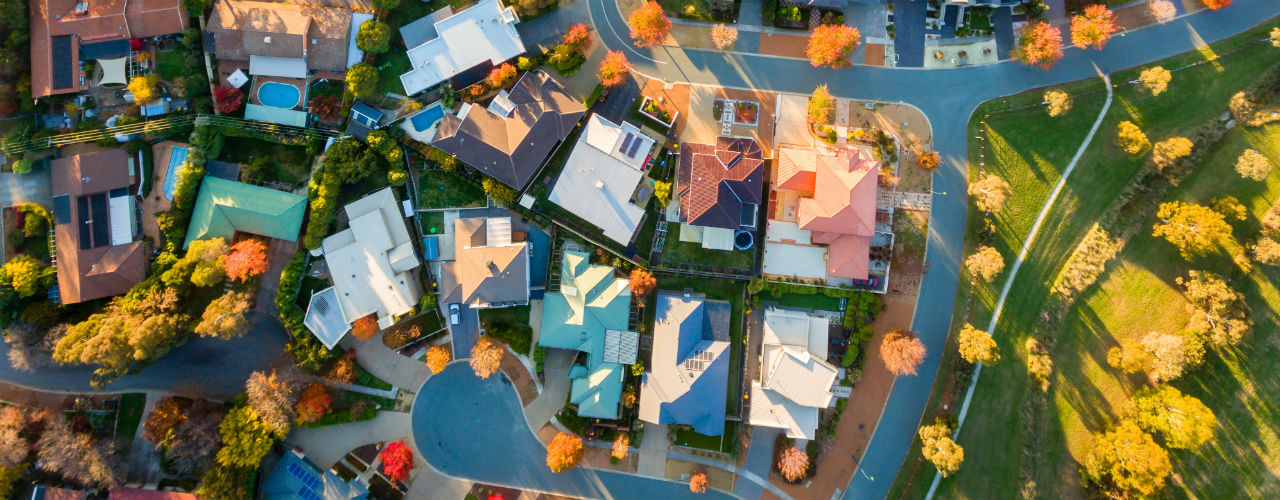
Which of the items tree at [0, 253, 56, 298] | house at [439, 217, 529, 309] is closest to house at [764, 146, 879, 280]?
house at [439, 217, 529, 309]

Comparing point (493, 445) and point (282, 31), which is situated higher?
point (282, 31)

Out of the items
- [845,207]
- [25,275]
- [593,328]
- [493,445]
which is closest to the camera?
[25,275]

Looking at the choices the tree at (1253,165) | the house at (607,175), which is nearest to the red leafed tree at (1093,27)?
the tree at (1253,165)

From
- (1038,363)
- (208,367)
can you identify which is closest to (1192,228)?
(1038,363)

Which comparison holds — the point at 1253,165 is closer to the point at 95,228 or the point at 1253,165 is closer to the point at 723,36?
the point at 723,36

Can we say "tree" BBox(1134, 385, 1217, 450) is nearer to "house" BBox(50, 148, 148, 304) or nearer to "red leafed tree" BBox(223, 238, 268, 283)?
"red leafed tree" BBox(223, 238, 268, 283)

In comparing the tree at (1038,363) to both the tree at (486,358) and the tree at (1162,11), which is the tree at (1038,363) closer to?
the tree at (1162,11)

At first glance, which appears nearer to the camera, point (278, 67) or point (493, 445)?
point (278, 67)

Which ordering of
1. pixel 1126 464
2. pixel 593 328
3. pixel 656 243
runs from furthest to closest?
pixel 656 243, pixel 593 328, pixel 1126 464
